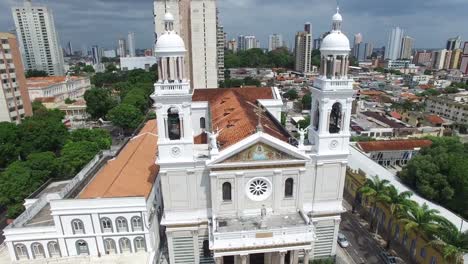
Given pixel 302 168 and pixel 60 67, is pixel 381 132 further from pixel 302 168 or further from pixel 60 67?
pixel 60 67

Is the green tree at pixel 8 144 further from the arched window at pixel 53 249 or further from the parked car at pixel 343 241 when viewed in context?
the parked car at pixel 343 241

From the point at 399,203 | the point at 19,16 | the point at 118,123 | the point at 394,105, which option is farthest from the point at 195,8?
the point at 19,16

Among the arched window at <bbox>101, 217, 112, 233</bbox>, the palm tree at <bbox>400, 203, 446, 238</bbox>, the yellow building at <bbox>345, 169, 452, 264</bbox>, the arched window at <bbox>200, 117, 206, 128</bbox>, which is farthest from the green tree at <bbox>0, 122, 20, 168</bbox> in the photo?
the palm tree at <bbox>400, 203, 446, 238</bbox>

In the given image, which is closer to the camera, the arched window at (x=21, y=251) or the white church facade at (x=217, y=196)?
the white church facade at (x=217, y=196)

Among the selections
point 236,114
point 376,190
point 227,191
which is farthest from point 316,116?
point 376,190

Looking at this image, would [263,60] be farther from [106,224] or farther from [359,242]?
[106,224]

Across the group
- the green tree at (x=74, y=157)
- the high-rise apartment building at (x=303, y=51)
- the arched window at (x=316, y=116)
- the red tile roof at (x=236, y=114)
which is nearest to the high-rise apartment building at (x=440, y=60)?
the high-rise apartment building at (x=303, y=51)
